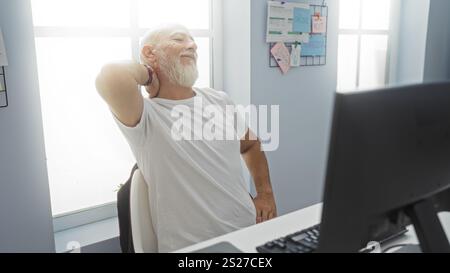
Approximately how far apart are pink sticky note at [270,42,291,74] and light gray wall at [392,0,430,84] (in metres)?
1.09

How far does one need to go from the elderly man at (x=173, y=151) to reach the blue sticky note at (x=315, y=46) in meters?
0.81

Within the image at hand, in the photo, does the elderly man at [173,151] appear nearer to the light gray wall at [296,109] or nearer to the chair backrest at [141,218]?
the chair backrest at [141,218]

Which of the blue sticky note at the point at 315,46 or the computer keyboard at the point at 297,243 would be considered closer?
the computer keyboard at the point at 297,243

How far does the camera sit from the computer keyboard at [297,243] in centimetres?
90

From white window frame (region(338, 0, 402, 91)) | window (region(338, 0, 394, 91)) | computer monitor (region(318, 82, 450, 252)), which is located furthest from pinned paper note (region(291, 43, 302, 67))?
computer monitor (region(318, 82, 450, 252))

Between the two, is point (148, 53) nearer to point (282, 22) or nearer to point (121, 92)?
point (121, 92)

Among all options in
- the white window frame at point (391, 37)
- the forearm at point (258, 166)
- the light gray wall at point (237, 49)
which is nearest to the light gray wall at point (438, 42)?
the white window frame at point (391, 37)

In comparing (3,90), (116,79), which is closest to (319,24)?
(116,79)

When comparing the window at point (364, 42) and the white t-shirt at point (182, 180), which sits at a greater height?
the window at point (364, 42)

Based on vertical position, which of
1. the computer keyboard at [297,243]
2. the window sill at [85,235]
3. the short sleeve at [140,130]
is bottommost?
the window sill at [85,235]

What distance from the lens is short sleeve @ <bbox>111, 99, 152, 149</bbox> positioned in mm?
1293

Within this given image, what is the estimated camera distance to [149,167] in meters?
1.34

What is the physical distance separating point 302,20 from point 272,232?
1425 mm

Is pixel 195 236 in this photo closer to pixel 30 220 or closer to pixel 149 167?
pixel 149 167
